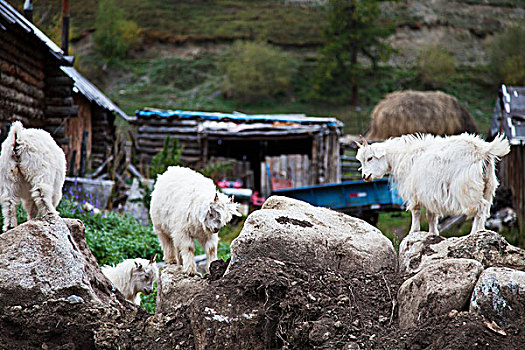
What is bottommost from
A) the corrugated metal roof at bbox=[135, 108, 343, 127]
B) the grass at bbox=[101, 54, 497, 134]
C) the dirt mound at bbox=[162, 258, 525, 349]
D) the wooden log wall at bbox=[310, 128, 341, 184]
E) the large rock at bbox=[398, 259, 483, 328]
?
the dirt mound at bbox=[162, 258, 525, 349]

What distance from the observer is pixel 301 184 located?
23.5 m

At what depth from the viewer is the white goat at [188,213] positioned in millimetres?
7105

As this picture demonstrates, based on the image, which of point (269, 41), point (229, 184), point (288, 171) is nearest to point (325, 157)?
point (288, 171)

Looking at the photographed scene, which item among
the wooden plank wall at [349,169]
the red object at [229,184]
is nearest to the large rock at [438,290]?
the red object at [229,184]

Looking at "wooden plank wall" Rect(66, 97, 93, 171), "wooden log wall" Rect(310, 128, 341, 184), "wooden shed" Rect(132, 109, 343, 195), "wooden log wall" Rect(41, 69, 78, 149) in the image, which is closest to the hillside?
"wooden shed" Rect(132, 109, 343, 195)

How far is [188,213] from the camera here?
7301 mm

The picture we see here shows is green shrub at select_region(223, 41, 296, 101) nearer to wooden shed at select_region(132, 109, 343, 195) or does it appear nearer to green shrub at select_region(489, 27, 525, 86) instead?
green shrub at select_region(489, 27, 525, 86)

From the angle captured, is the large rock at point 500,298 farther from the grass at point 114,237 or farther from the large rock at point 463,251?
the grass at point 114,237

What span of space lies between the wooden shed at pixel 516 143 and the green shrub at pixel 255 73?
31.0 meters

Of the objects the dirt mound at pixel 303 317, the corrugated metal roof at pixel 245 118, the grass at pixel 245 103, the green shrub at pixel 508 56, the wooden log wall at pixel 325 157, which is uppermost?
the green shrub at pixel 508 56

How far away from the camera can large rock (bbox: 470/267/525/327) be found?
4879 mm

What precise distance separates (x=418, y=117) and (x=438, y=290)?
2590 cm

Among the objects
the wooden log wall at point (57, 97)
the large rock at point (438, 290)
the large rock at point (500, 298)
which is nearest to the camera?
the large rock at point (500, 298)

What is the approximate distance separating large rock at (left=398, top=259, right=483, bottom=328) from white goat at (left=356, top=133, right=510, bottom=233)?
6.34ft
